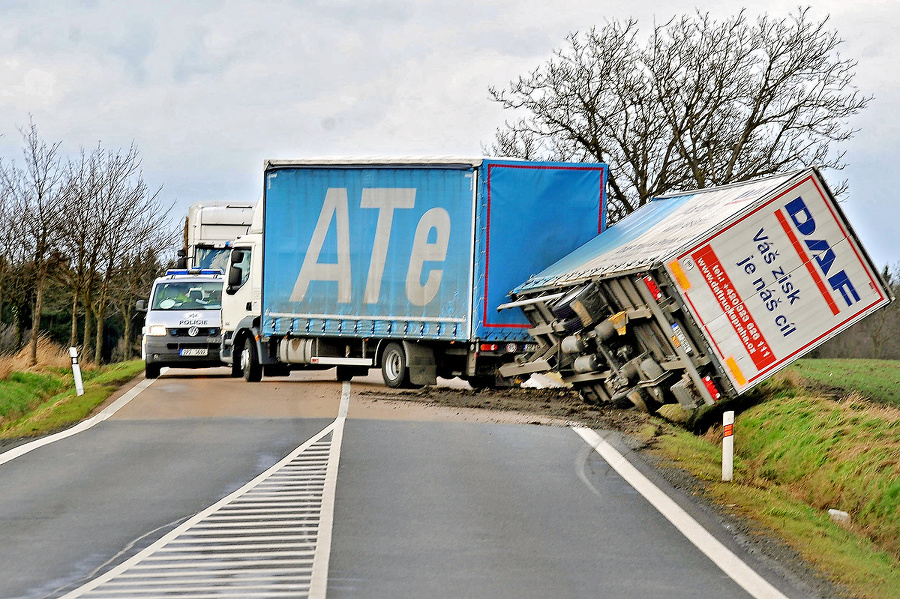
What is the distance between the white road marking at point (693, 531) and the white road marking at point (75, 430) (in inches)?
240

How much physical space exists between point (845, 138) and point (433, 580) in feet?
107

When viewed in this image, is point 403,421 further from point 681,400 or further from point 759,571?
point 759,571

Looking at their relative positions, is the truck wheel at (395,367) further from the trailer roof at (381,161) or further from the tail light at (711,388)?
the tail light at (711,388)

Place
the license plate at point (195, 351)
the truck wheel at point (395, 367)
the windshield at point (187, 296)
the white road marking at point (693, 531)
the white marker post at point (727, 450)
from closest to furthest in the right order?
the white road marking at point (693, 531) → the white marker post at point (727, 450) → the truck wheel at point (395, 367) → the license plate at point (195, 351) → the windshield at point (187, 296)

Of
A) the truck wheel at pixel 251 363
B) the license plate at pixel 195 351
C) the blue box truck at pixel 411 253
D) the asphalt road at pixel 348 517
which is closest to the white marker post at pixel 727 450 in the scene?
the asphalt road at pixel 348 517

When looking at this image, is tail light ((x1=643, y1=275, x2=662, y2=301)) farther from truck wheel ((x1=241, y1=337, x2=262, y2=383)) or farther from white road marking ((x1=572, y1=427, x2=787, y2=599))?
truck wheel ((x1=241, y1=337, x2=262, y2=383))

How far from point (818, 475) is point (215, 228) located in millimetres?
21464

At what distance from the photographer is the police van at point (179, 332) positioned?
83.7ft

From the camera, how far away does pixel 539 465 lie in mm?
11523

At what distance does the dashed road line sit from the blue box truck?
8.49 metres

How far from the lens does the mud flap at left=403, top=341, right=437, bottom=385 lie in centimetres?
1991

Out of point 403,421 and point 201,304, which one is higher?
point 201,304

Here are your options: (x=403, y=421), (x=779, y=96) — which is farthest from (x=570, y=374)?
(x=779, y=96)

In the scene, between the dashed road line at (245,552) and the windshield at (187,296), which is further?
the windshield at (187,296)
